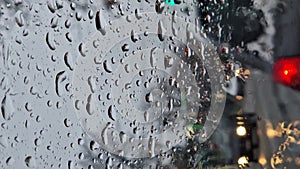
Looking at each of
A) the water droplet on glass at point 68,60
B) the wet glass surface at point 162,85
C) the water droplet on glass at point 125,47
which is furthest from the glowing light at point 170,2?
the water droplet on glass at point 68,60

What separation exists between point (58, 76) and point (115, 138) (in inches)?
5.8

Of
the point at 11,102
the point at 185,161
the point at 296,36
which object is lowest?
the point at 185,161

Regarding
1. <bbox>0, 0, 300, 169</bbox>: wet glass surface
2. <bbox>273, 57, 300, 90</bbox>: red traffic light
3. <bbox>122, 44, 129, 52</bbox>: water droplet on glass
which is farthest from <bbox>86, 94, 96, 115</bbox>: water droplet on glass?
<bbox>273, 57, 300, 90</bbox>: red traffic light

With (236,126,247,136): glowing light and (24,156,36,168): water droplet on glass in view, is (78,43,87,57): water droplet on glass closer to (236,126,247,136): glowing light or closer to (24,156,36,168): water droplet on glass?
(24,156,36,168): water droplet on glass

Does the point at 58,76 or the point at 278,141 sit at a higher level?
the point at 58,76

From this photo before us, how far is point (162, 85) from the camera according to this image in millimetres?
833

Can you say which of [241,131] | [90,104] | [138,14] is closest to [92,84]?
[90,104]

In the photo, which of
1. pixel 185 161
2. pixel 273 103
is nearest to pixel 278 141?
pixel 273 103

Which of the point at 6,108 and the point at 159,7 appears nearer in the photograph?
the point at 6,108

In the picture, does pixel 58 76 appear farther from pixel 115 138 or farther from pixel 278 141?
pixel 278 141

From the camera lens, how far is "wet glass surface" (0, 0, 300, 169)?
27.1 inches

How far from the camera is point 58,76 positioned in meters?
0.69

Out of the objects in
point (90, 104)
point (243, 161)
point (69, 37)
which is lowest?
point (243, 161)

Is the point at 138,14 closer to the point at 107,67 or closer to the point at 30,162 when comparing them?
the point at 107,67
